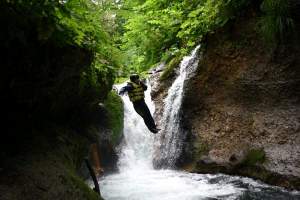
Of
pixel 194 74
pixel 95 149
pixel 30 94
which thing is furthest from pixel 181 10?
pixel 30 94

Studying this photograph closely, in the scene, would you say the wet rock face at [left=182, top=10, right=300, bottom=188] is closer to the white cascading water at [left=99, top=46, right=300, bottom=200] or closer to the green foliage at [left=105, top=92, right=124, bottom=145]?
the white cascading water at [left=99, top=46, right=300, bottom=200]

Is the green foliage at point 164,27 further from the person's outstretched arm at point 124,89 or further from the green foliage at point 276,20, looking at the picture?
the person's outstretched arm at point 124,89

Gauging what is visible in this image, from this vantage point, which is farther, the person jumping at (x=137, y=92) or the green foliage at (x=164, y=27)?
the green foliage at (x=164, y=27)

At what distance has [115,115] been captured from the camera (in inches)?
485

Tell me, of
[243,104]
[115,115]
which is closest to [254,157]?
[243,104]

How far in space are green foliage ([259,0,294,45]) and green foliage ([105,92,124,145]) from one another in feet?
17.2

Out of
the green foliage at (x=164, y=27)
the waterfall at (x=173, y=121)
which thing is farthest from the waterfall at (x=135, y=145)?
the green foliage at (x=164, y=27)

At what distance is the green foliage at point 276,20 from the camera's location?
9.12 meters

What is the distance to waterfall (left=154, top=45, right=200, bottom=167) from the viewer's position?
1146 cm

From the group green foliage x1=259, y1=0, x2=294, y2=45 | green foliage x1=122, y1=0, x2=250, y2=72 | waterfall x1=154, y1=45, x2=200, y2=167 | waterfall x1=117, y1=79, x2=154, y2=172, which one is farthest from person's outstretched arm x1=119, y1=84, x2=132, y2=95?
green foliage x1=259, y1=0, x2=294, y2=45

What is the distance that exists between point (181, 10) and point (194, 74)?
4.26 m

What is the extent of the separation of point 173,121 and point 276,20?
4301mm

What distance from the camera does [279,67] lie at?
9.43 meters

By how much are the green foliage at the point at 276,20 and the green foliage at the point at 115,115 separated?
5.25 m
